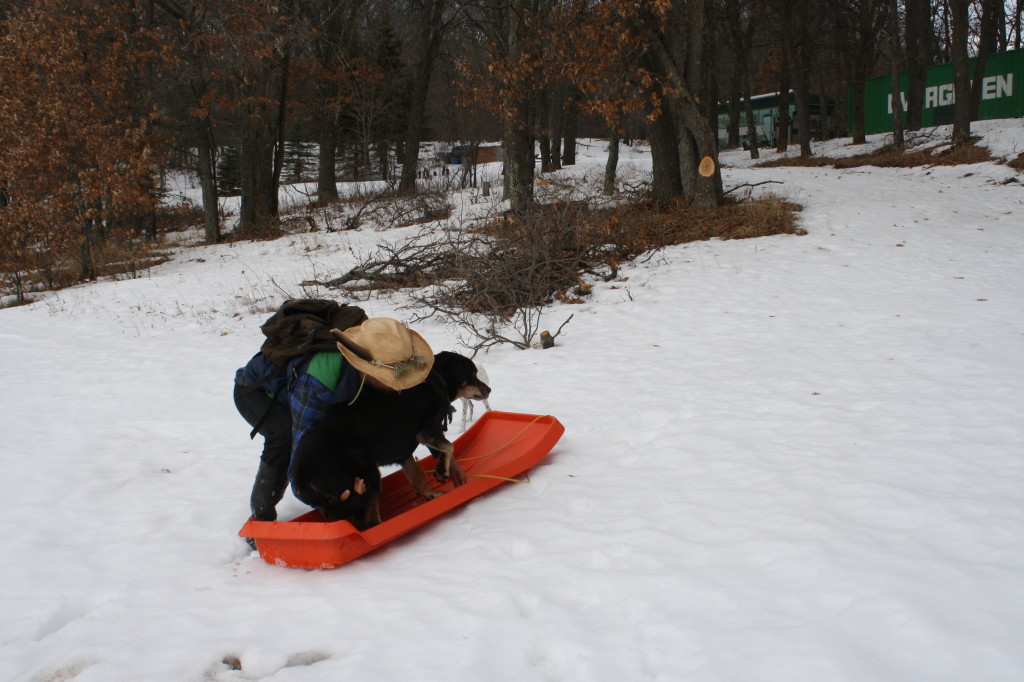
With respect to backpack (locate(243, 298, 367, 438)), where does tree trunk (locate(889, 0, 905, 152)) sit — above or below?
above

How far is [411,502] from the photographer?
436 cm

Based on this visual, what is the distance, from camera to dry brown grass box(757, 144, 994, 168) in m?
18.6

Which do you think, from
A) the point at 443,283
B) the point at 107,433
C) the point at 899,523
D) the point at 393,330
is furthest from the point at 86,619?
the point at 443,283

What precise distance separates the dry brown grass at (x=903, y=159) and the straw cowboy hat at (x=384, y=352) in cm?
1922

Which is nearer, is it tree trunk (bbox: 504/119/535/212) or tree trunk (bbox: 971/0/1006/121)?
tree trunk (bbox: 504/119/535/212)

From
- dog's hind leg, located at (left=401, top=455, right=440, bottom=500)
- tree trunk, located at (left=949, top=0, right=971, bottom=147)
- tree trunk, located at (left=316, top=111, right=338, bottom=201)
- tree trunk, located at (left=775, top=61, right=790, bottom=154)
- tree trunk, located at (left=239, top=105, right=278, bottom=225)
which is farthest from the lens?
tree trunk, located at (left=775, top=61, right=790, bottom=154)

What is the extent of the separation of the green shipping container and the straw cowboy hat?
2953 cm

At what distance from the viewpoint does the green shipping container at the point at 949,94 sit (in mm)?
26062

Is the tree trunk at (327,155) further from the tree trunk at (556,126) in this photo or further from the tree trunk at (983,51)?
the tree trunk at (983,51)

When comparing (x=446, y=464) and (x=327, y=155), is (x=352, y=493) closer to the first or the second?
(x=446, y=464)

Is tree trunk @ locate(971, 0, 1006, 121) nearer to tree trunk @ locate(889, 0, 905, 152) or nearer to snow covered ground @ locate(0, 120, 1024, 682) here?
tree trunk @ locate(889, 0, 905, 152)

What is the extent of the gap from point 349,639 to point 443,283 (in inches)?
319

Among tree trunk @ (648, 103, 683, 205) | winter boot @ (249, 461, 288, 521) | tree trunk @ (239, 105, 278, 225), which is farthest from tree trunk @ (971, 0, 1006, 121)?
winter boot @ (249, 461, 288, 521)

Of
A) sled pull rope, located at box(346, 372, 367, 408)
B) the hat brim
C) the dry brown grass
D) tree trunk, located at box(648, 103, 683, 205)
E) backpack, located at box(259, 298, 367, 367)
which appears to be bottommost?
sled pull rope, located at box(346, 372, 367, 408)
